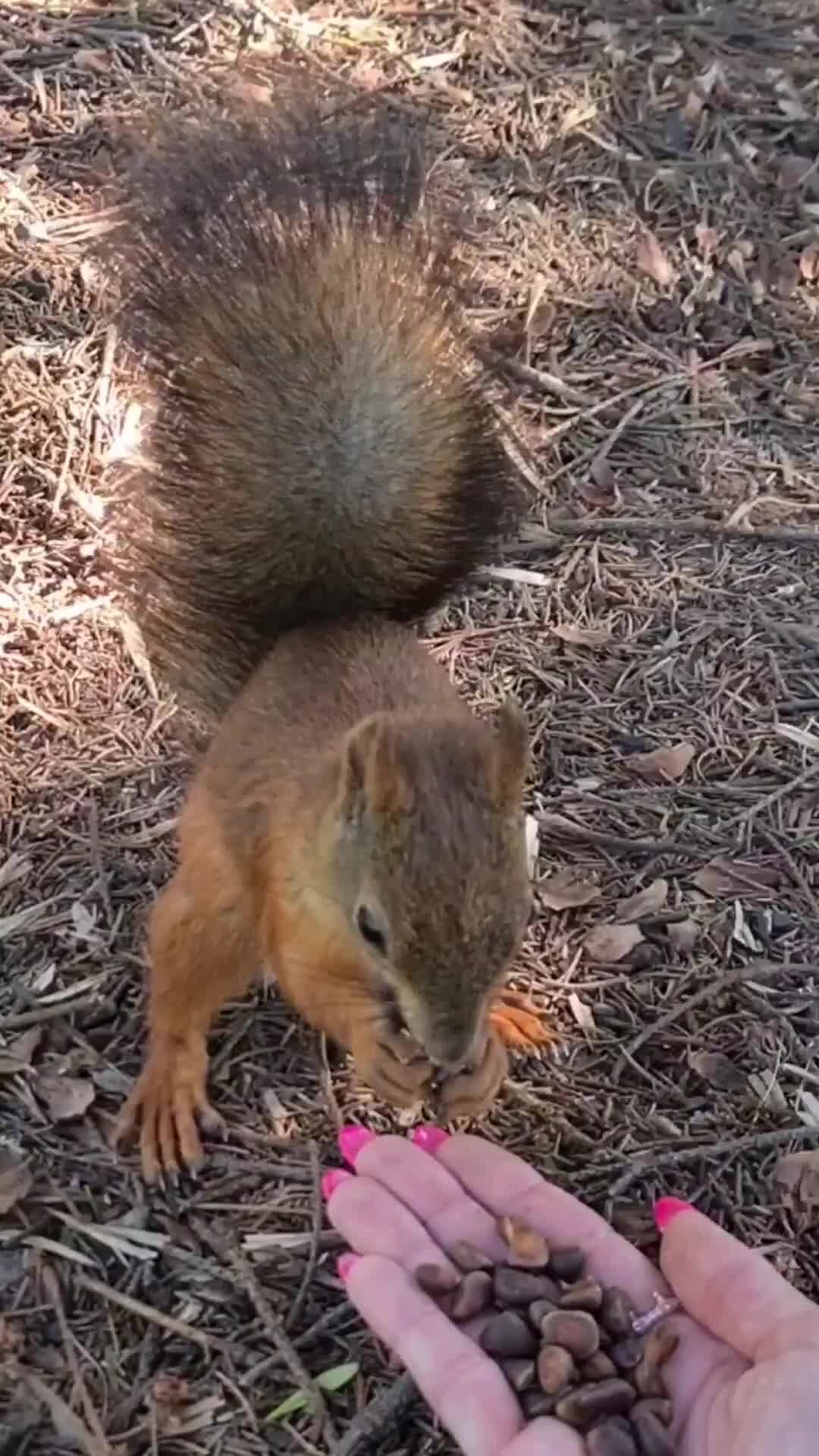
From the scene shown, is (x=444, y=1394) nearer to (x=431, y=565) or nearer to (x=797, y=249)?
(x=431, y=565)

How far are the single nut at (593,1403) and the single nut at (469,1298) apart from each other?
155mm

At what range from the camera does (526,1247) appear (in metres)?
2.15

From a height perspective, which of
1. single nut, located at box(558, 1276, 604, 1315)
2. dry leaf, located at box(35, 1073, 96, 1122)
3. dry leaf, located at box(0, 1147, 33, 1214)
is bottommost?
dry leaf, located at box(0, 1147, 33, 1214)

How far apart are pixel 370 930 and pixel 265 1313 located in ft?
1.95

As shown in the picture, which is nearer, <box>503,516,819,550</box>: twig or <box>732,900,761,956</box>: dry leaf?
<box>732,900,761,956</box>: dry leaf

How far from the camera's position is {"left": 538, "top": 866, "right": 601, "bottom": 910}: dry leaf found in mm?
2814

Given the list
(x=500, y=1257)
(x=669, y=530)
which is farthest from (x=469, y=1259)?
(x=669, y=530)

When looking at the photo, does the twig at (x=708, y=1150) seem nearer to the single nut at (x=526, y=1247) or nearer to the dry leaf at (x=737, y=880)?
the single nut at (x=526, y=1247)

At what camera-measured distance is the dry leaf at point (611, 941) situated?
2762mm

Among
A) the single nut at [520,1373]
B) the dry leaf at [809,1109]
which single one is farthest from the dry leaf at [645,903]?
the single nut at [520,1373]

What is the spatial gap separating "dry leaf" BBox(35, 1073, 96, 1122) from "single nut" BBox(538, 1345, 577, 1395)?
788mm

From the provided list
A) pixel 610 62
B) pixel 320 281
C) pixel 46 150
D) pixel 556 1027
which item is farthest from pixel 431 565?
pixel 610 62

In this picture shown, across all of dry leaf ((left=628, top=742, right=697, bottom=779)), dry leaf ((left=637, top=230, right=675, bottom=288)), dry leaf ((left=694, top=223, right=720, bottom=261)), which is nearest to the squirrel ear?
dry leaf ((left=628, top=742, right=697, bottom=779))

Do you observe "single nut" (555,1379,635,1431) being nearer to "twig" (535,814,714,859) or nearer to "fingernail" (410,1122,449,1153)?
"fingernail" (410,1122,449,1153)
